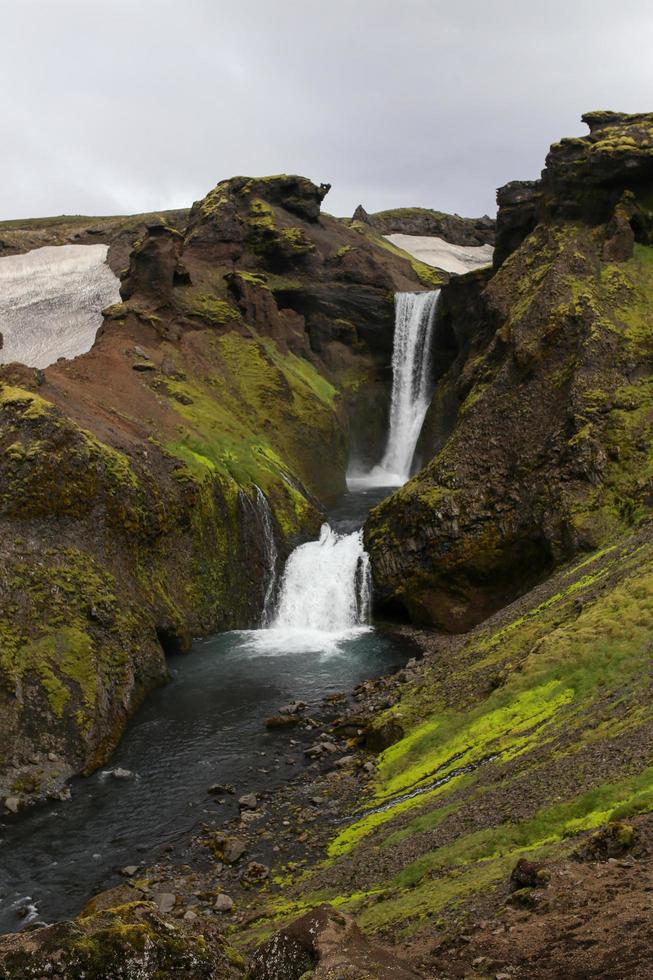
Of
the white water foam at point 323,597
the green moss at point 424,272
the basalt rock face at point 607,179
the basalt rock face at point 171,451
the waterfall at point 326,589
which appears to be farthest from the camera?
the green moss at point 424,272

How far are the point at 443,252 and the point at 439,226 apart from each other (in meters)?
16.9

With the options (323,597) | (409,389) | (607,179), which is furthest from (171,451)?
(409,389)

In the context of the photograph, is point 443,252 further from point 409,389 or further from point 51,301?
point 409,389

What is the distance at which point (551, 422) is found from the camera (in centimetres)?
4566

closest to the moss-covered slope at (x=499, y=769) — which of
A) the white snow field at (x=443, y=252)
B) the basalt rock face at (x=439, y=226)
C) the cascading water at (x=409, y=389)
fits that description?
the cascading water at (x=409, y=389)

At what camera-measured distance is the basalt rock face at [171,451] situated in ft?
103

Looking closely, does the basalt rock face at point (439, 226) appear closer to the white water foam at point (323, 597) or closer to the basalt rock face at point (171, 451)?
the basalt rock face at point (171, 451)

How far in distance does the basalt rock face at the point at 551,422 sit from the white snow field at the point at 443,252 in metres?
93.4

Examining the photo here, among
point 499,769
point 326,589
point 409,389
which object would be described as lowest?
point 499,769

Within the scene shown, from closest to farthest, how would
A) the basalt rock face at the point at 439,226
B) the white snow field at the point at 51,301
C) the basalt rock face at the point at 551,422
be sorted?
the basalt rock face at the point at 551,422, the white snow field at the point at 51,301, the basalt rock face at the point at 439,226

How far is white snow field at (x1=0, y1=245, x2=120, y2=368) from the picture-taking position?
348 feet

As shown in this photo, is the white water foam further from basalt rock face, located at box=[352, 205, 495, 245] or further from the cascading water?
basalt rock face, located at box=[352, 205, 495, 245]

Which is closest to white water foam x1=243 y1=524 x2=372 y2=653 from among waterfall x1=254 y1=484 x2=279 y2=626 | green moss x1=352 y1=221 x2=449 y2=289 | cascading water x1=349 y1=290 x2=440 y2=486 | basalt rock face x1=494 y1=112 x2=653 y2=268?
waterfall x1=254 y1=484 x2=279 y2=626

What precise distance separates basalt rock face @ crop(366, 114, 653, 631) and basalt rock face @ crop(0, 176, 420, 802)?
441 inches
